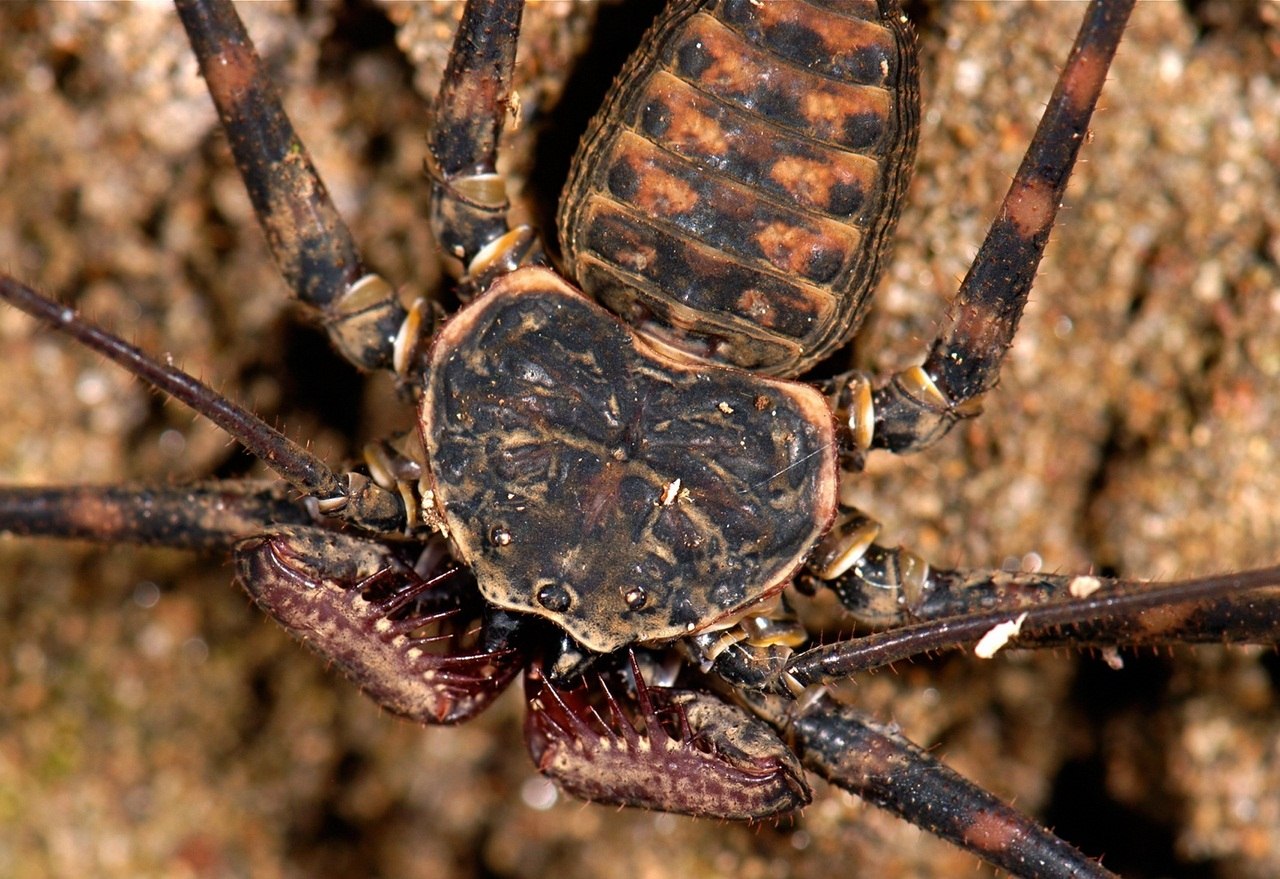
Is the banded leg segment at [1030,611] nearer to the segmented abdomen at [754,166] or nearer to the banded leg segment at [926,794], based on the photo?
the banded leg segment at [926,794]

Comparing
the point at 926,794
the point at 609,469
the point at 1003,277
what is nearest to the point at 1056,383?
the point at 1003,277

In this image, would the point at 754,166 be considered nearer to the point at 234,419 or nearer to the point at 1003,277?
the point at 1003,277

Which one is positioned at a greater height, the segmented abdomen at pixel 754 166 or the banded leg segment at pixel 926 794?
the segmented abdomen at pixel 754 166

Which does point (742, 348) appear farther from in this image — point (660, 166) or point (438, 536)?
point (438, 536)

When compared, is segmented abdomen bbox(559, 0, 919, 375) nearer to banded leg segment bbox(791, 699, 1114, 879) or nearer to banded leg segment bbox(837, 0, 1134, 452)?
banded leg segment bbox(837, 0, 1134, 452)

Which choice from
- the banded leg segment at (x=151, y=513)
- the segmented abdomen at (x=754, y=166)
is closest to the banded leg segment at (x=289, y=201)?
the banded leg segment at (x=151, y=513)

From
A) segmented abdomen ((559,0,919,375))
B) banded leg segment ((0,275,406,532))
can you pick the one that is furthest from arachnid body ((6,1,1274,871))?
banded leg segment ((0,275,406,532))
